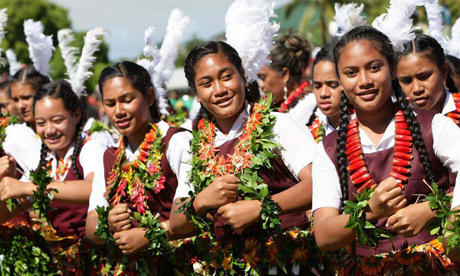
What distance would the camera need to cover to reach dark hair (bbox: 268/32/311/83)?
7344 millimetres

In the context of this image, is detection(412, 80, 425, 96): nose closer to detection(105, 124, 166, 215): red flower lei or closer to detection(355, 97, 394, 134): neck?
detection(355, 97, 394, 134): neck

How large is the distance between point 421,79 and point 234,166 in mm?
1567

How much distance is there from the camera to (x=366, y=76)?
11.4ft

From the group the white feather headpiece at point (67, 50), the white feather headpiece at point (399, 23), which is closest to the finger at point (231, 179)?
the white feather headpiece at point (399, 23)

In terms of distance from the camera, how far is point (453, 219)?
2.99m

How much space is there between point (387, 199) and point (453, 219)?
292mm

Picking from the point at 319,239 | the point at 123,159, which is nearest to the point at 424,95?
the point at 319,239

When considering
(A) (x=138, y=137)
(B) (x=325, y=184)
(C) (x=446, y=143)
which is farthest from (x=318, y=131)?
(C) (x=446, y=143)

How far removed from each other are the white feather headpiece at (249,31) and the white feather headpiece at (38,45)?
3410 mm

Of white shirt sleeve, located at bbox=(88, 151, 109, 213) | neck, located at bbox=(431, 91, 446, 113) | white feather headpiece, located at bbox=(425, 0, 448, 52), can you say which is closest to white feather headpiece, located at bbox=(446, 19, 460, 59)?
white feather headpiece, located at bbox=(425, 0, 448, 52)

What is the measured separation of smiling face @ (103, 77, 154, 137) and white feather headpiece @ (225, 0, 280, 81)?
0.77 meters

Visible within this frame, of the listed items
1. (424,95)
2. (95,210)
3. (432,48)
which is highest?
(432,48)

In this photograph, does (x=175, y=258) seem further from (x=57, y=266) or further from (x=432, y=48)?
(x=432, y=48)

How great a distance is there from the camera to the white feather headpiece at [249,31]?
462 cm
